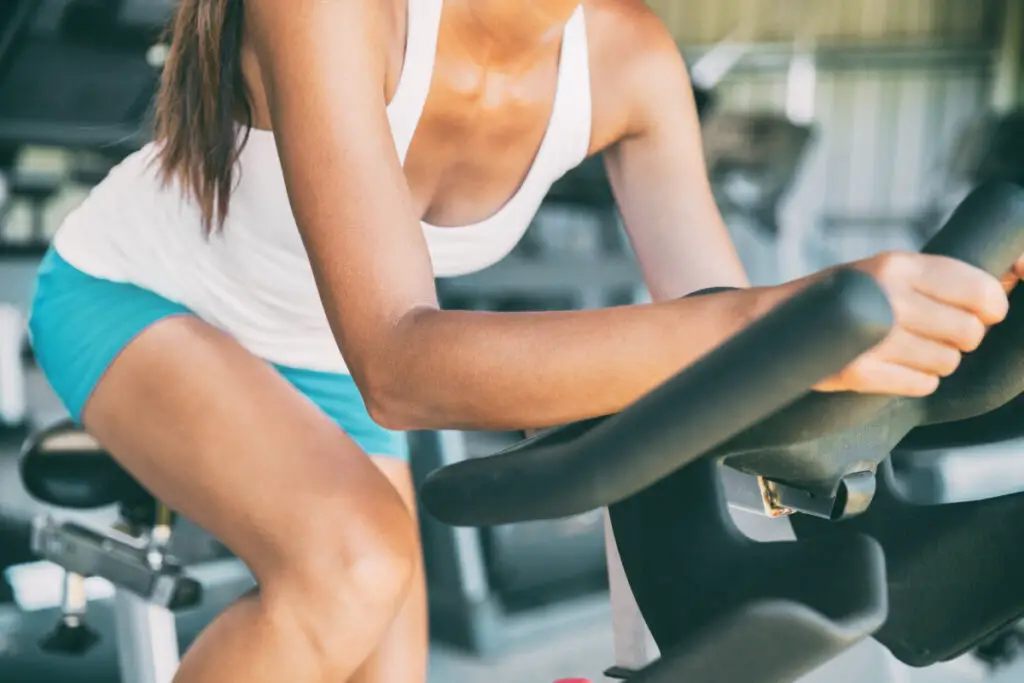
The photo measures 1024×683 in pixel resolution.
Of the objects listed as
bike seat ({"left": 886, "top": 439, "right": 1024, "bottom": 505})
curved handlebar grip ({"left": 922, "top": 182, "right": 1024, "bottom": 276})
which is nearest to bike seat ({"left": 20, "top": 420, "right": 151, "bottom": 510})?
curved handlebar grip ({"left": 922, "top": 182, "right": 1024, "bottom": 276})

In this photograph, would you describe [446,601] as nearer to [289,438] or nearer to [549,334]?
[289,438]

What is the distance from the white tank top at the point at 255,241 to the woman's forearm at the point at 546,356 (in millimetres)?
360

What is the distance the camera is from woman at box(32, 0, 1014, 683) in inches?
21.9

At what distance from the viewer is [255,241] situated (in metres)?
0.96

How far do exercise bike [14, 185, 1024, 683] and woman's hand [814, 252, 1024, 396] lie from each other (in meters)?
0.02

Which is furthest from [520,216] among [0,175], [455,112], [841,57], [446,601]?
[841,57]

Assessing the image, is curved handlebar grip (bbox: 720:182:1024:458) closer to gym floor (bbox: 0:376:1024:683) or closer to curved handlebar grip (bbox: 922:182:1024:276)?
curved handlebar grip (bbox: 922:182:1024:276)

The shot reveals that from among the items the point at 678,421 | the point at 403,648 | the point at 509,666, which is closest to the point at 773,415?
the point at 678,421

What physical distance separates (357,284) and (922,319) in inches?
12.2

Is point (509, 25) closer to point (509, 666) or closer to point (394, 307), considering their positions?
point (394, 307)

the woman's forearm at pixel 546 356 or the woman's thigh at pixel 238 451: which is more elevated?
the woman's forearm at pixel 546 356

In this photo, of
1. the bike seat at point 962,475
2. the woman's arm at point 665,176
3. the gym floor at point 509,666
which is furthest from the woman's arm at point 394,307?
the bike seat at point 962,475

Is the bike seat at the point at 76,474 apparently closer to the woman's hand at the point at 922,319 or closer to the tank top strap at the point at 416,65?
the tank top strap at the point at 416,65

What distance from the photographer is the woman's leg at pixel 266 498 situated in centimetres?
80
